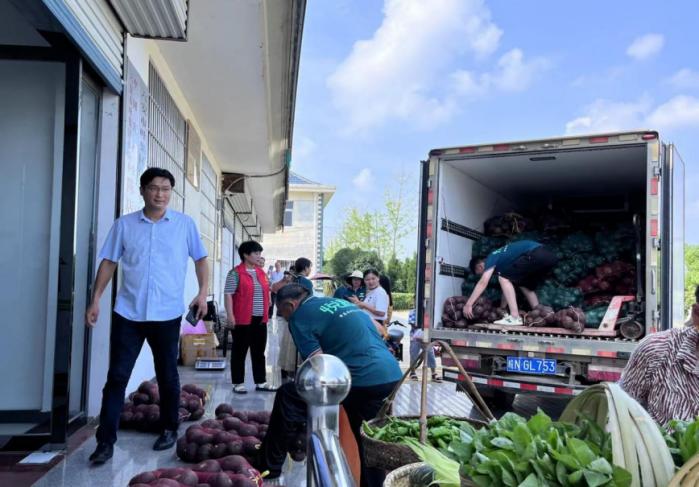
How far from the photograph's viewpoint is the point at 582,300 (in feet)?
23.8

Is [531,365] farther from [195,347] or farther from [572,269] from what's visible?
[195,347]

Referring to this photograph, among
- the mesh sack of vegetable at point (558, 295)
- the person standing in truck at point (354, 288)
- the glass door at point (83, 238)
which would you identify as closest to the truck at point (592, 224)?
the mesh sack of vegetable at point (558, 295)

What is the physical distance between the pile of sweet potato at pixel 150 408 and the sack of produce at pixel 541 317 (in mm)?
3659

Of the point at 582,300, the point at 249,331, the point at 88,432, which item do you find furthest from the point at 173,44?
the point at 582,300

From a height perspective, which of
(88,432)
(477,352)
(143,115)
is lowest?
(88,432)

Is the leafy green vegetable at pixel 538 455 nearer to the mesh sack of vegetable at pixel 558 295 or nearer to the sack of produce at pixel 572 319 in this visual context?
the sack of produce at pixel 572 319

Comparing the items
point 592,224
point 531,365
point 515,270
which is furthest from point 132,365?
point 592,224

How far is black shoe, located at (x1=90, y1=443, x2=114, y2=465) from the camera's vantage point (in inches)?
157

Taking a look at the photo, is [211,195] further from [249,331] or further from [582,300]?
[582,300]

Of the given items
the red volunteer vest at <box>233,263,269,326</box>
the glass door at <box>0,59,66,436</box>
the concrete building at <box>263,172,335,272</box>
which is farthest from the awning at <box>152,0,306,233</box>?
the concrete building at <box>263,172,335,272</box>

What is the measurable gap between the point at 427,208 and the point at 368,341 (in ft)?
11.3

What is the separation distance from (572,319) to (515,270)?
1.04 meters

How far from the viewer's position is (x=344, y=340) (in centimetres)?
367

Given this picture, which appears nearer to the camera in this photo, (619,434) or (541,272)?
(619,434)
